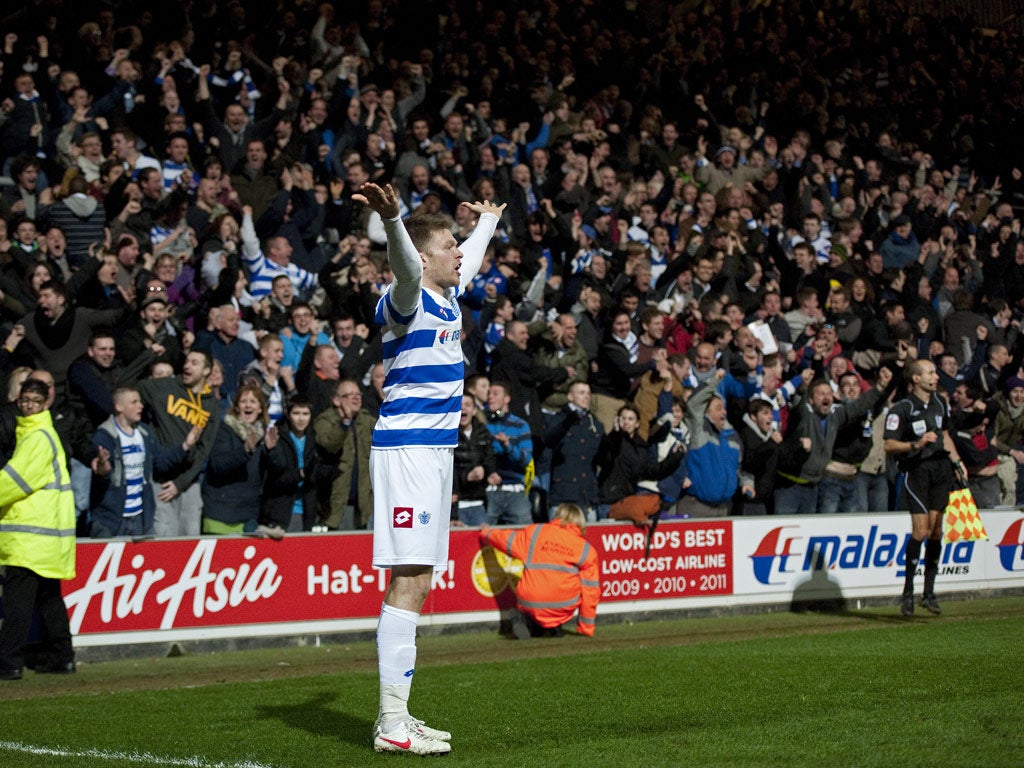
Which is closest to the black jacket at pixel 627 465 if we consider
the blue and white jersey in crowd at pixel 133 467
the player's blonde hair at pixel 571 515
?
the player's blonde hair at pixel 571 515

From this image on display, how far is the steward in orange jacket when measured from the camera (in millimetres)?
12820

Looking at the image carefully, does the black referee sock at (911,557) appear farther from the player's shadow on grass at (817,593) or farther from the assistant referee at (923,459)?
the player's shadow on grass at (817,593)

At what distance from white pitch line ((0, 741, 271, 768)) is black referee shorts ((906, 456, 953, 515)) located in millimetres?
9443

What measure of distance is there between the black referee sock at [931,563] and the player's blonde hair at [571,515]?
4085mm

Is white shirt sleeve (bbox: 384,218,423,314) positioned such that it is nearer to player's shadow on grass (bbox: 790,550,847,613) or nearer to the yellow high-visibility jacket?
the yellow high-visibility jacket

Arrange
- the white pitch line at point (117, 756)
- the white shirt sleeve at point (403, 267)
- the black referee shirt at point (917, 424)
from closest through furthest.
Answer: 1. the white shirt sleeve at point (403, 267)
2. the white pitch line at point (117, 756)
3. the black referee shirt at point (917, 424)

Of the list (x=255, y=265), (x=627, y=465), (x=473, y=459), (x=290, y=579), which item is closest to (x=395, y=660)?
(x=290, y=579)

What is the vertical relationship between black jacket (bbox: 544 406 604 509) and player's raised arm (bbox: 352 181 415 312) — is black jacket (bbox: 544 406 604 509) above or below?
below

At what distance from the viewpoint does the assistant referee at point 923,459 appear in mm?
14070

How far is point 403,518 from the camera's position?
6848mm

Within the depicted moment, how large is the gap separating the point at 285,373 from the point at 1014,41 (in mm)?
26032

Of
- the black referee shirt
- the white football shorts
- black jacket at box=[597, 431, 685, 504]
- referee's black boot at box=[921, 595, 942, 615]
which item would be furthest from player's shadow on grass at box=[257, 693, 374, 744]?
referee's black boot at box=[921, 595, 942, 615]

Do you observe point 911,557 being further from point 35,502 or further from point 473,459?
point 35,502

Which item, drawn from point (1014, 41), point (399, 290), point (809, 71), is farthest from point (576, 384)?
point (1014, 41)
